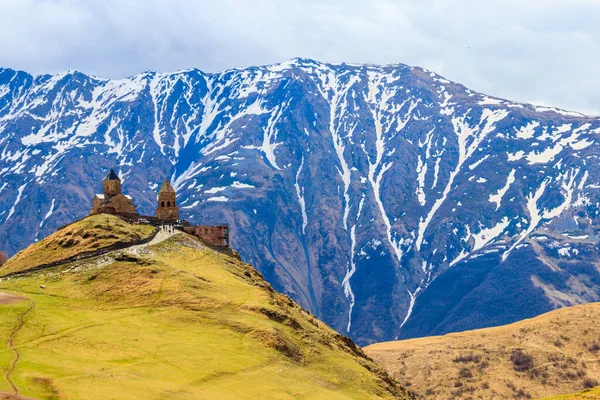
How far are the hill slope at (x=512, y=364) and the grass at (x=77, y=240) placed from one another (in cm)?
7685

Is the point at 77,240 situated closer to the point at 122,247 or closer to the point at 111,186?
the point at 122,247

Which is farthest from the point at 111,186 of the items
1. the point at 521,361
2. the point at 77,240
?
the point at 521,361

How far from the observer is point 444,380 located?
180 meters

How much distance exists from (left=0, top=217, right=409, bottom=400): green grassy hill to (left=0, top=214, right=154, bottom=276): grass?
57 centimetres

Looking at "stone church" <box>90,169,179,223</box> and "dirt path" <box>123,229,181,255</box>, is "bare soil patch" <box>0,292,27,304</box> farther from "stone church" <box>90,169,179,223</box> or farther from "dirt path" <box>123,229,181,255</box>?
"stone church" <box>90,169,179,223</box>

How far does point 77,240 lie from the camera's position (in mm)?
134250

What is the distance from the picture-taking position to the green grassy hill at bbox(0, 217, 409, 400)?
7581cm

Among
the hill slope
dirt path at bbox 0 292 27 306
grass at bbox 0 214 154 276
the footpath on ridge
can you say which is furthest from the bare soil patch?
the hill slope

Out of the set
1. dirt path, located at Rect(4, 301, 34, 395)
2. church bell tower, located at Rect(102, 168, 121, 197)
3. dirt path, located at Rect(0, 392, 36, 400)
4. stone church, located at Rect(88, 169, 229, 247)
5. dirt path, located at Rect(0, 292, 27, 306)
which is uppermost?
church bell tower, located at Rect(102, 168, 121, 197)

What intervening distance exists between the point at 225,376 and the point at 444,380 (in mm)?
104492

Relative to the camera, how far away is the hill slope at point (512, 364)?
6880 inches

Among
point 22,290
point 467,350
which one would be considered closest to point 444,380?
point 467,350

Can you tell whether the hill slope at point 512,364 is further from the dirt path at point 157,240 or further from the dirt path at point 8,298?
the dirt path at point 8,298

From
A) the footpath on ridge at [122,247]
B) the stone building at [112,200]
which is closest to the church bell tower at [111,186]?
the stone building at [112,200]
